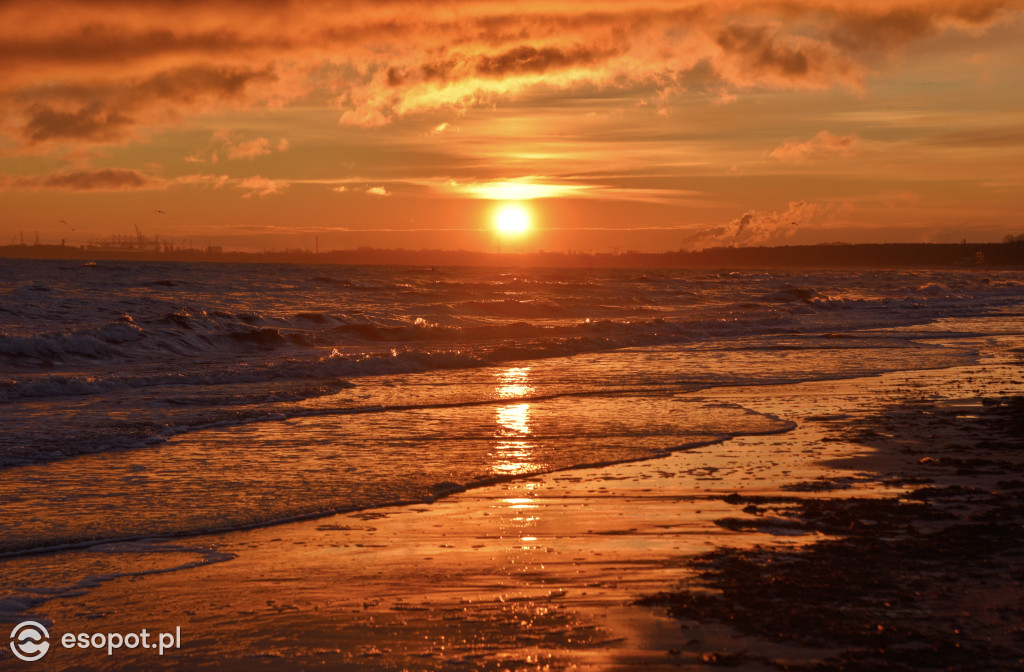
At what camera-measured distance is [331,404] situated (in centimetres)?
1476

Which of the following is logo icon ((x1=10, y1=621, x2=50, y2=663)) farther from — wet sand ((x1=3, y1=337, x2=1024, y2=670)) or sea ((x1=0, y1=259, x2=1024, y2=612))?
sea ((x1=0, y1=259, x2=1024, y2=612))

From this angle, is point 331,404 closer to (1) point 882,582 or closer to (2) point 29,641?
(2) point 29,641

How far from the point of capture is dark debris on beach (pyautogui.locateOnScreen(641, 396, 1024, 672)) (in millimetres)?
4562

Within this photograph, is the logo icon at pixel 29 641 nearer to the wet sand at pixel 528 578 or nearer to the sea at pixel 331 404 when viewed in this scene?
the wet sand at pixel 528 578

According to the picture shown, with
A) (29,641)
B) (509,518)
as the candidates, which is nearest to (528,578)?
(509,518)

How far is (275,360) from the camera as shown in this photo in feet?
70.6

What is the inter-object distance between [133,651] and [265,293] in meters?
52.9

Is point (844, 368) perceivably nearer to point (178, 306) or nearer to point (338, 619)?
point (338, 619)

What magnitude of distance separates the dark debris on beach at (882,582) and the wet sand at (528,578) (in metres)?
0.04

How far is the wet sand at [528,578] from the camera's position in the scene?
4.71 m

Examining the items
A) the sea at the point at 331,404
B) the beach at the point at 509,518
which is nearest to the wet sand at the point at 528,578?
the beach at the point at 509,518

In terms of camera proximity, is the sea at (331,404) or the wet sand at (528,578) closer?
the wet sand at (528,578)

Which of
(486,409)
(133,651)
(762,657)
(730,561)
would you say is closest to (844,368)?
Result: (486,409)

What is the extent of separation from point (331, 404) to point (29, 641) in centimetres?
982
